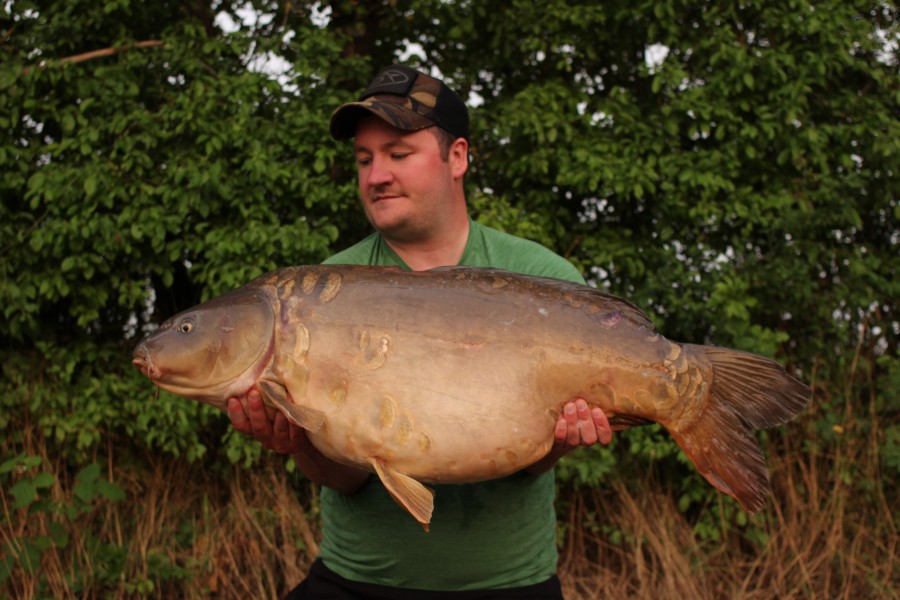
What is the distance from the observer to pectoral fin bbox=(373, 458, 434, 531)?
190 cm

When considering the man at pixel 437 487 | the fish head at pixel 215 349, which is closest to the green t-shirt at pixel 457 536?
the man at pixel 437 487

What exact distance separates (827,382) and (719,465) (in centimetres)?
297

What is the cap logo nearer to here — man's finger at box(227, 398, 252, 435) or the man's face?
the man's face

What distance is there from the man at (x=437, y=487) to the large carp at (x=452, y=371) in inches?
8.1

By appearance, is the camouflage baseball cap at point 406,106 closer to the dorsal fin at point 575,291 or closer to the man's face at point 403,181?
the man's face at point 403,181

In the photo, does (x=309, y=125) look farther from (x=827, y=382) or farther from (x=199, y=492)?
(x=827, y=382)

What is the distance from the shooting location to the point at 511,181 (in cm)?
501

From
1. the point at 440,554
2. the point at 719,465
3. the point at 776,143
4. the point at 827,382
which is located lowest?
the point at 827,382

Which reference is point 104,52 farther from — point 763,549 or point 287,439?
point 763,549

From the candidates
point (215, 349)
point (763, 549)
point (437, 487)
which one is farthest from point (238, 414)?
point (763, 549)

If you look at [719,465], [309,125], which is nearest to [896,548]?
[719,465]

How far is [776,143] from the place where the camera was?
15.5 feet

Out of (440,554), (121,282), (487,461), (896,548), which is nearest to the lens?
(487,461)

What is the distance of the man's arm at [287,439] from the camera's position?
2051 millimetres
